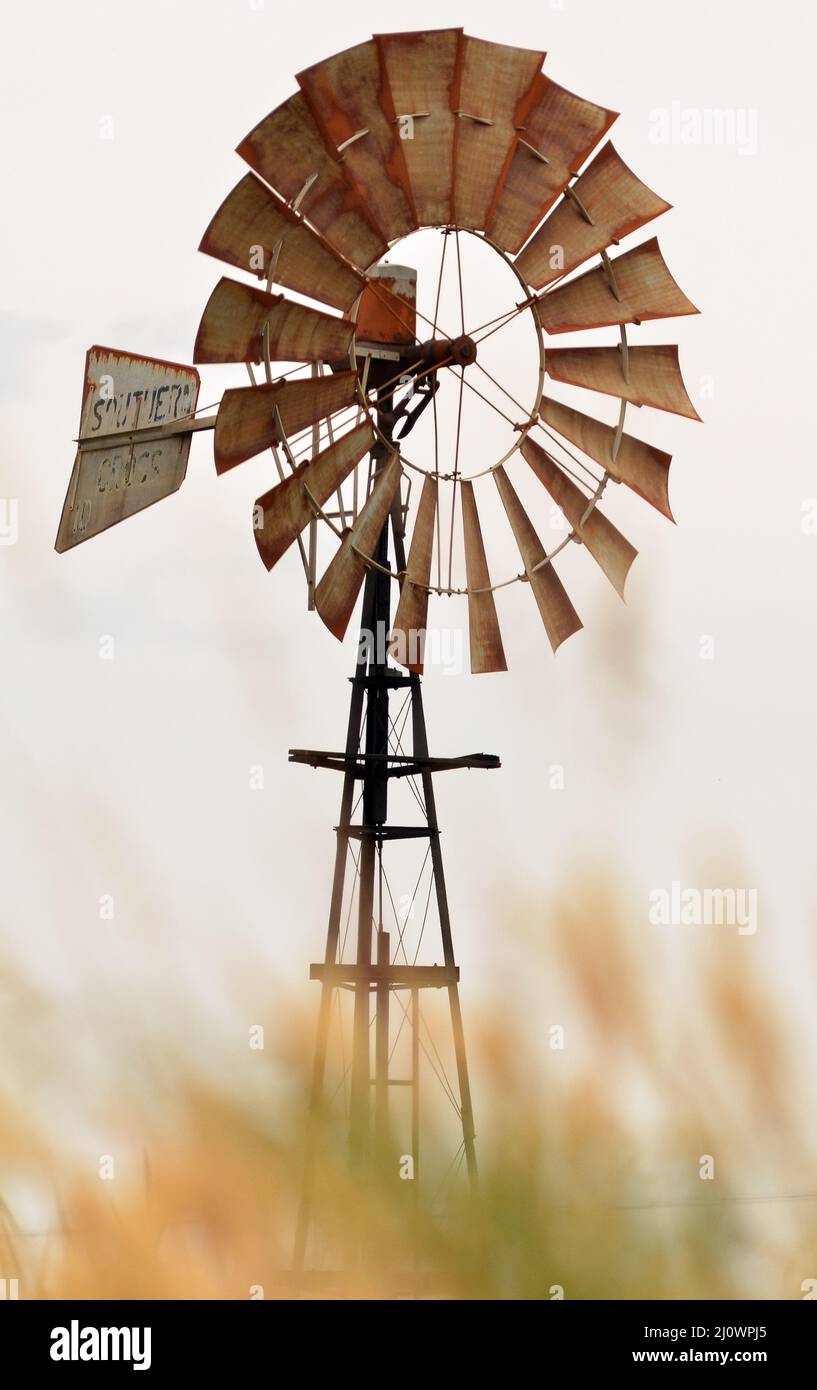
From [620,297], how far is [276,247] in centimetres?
278

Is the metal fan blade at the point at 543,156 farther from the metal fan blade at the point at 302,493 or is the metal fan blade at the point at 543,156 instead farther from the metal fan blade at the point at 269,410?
the metal fan blade at the point at 302,493

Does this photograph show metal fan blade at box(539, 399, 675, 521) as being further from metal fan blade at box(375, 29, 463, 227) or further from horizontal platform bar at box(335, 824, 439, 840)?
horizontal platform bar at box(335, 824, 439, 840)

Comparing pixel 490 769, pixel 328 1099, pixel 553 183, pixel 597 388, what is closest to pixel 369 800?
pixel 490 769

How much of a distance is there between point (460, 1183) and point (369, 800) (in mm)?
3103

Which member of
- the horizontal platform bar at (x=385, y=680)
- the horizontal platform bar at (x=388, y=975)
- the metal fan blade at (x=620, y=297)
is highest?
the metal fan blade at (x=620, y=297)

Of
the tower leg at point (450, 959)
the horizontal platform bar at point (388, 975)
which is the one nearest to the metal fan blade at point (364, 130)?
the tower leg at point (450, 959)

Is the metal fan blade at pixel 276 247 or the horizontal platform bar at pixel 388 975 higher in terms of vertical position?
the metal fan blade at pixel 276 247

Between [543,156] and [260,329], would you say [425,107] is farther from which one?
[260,329]

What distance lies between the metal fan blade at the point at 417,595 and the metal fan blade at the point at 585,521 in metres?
0.96

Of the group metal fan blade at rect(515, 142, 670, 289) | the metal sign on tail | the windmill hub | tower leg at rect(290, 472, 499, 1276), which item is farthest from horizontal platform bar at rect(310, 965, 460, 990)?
metal fan blade at rect(515, 142, 670, 289)

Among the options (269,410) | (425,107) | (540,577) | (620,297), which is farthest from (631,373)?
(269,410)

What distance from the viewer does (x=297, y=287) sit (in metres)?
15.5

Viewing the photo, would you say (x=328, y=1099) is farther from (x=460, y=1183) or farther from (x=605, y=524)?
(x=605, y=524)

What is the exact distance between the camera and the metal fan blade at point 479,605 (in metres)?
16.2
